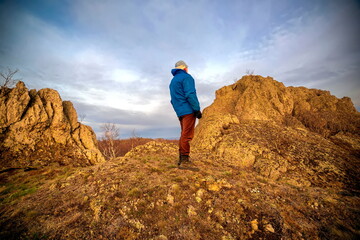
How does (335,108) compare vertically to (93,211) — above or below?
above

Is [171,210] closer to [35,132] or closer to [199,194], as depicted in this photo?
[199,194]

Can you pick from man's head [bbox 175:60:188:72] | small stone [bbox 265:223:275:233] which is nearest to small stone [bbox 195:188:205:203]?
small stone [bbox 265:223:275:233]

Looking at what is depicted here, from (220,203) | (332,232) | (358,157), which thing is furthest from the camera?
(358,157)

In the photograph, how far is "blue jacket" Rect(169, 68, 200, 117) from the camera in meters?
5.14

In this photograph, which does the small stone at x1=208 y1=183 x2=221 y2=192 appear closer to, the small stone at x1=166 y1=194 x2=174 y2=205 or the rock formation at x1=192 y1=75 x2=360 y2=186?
the small stone at x1=166 y1=194 x2=174 y2=205

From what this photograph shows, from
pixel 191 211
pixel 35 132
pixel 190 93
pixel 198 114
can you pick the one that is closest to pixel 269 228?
pixel 191 211

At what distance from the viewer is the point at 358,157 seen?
29.4 feet

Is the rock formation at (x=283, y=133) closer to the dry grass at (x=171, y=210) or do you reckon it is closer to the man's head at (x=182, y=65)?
the dry grass at (x=171, y=210)

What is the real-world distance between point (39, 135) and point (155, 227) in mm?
10820

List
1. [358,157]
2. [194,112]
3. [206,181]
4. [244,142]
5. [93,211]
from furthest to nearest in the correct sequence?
[244,142] → [358,157] → [194,112] → [206,181] → [93,211]

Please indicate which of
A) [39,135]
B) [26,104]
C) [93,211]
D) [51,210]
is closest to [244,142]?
[93,211]

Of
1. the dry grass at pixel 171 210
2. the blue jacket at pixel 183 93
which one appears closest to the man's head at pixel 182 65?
the blue jacket at pixel 183 93

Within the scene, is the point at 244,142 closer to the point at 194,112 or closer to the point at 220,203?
the point at 194,112

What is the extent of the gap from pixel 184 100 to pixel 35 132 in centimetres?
1039
